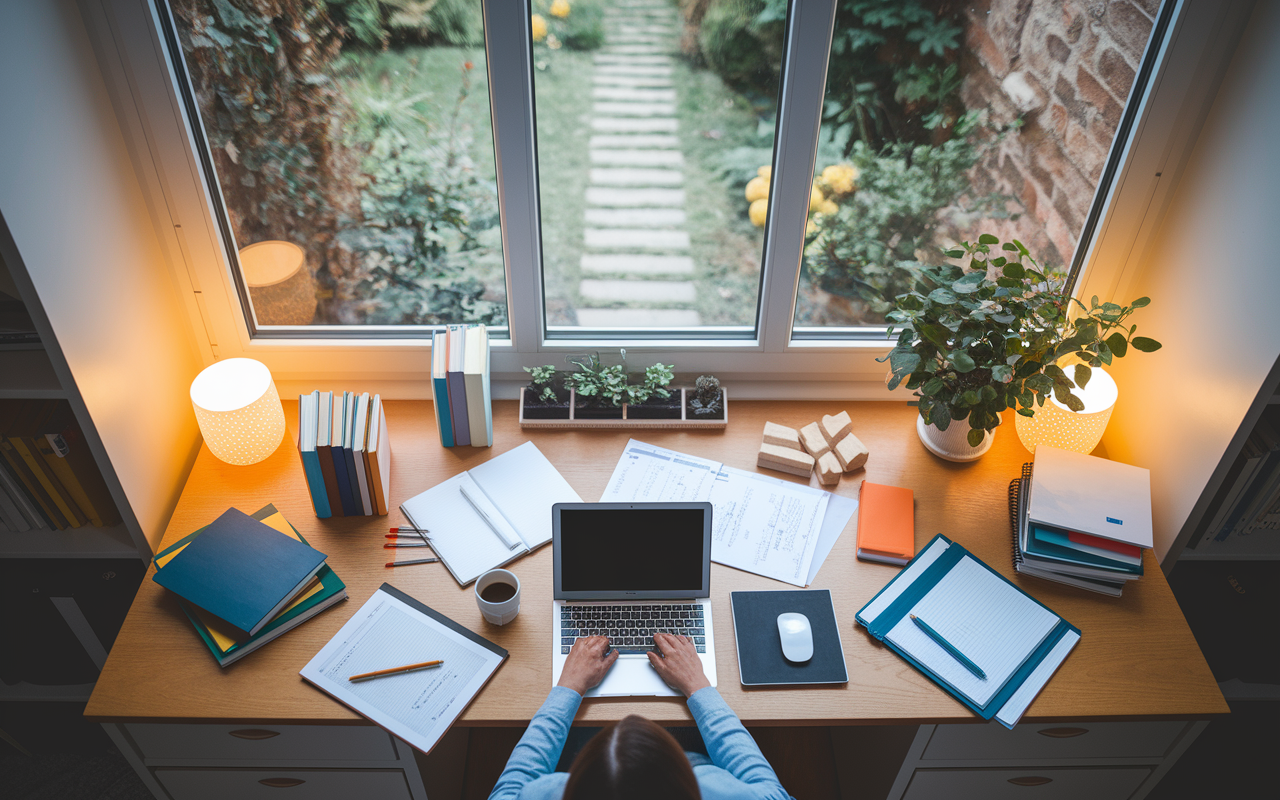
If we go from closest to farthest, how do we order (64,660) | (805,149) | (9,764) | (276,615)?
1. (276,615)
2. (805,149)
3. (64,660)
4. (9,764)

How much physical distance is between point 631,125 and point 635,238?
0.91 ft

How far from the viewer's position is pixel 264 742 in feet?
4.73

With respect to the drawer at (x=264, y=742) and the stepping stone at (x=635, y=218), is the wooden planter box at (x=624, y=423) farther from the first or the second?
the drawer at (x=264, y=742)

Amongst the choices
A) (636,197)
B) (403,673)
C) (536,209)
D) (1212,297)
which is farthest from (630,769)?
(1212,297)

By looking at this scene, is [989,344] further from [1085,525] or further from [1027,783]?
[1027,783]

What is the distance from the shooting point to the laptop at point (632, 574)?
1.46 meters

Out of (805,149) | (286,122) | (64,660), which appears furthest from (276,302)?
(805,149)

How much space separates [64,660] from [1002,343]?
89.1 inches

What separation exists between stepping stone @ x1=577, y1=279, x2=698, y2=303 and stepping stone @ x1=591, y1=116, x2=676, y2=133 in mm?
372

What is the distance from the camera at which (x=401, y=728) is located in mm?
1314

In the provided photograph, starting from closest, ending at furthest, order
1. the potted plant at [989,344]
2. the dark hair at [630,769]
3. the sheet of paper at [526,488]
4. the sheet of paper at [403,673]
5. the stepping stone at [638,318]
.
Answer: the dark hair at [630,769]
the sheet of paper at [403,673]
the potted plant at [989,344]
the sheet of paper at [526,488]
the stepping stone at [638,318]

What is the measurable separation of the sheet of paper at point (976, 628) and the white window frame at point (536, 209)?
2.03ft

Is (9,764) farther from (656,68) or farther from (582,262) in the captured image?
(656,68)

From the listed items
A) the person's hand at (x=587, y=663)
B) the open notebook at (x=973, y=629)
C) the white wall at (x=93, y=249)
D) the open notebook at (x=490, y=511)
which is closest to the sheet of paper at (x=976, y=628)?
the open notebook at (x=973, y=629)
